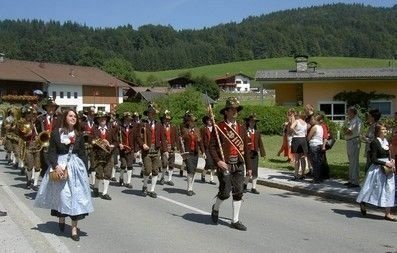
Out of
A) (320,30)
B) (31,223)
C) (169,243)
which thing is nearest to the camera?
(169,243)

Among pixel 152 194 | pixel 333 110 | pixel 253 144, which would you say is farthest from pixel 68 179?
pixel 333 110

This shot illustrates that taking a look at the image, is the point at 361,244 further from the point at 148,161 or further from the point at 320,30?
the point at 320,30

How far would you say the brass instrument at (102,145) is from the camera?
1210 cm

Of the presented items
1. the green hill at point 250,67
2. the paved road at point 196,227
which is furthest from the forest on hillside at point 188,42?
the paved road at point 196,227

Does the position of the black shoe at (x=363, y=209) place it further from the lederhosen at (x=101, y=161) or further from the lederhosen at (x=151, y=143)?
the lederhosen at (x=101, y=161)

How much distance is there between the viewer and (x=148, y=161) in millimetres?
12219

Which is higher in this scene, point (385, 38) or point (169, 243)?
point (385, 38)

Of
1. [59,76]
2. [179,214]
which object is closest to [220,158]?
[179,214]

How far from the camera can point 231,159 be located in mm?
8891

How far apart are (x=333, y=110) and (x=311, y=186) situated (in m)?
21.6

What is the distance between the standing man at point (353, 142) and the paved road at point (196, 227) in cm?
145

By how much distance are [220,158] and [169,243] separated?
1843mm

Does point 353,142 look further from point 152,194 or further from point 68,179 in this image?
point 68,179

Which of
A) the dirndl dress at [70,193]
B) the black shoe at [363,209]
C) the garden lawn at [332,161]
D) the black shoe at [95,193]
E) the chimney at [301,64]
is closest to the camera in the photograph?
the dirndl dress at [70,193]
